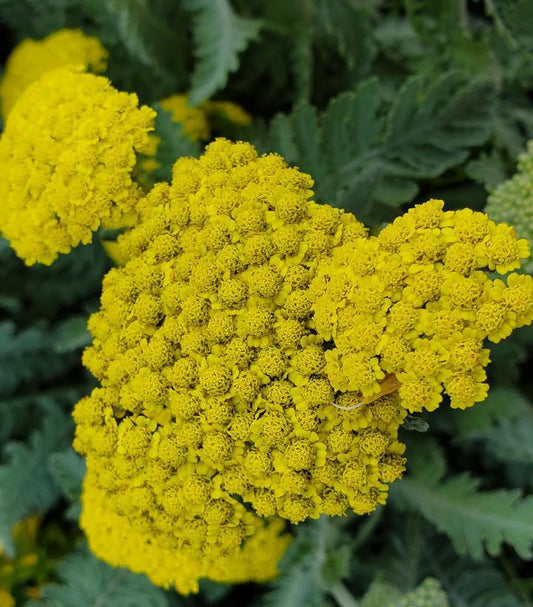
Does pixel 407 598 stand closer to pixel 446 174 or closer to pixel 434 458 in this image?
pixel 434 458

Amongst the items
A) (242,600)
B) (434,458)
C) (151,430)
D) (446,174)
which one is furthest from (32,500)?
(446,174)

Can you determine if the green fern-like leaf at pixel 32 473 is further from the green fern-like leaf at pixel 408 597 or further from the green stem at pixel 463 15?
the green stem at pixel 463 15

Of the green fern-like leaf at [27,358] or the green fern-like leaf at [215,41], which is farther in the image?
the green fern-like leaf at [27,358]

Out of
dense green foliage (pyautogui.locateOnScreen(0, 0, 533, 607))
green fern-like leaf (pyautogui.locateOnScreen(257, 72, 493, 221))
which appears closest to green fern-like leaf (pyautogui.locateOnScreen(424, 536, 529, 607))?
dense green foliage (pyautogui.locateOnScreen(0, 0, 533, 607))

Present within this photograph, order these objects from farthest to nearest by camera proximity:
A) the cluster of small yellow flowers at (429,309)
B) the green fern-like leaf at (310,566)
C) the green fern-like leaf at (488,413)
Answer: the green fern-like leaf at (488,413) < the green fern-like leaf at (310,566) < the cluster of small yellow flowers at (429,309)

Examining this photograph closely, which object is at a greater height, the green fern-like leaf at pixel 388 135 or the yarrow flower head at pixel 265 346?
the green fern-like leaf at pixel 388 135

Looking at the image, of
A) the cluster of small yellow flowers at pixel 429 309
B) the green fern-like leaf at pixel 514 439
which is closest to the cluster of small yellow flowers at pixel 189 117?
the cluster of small yellow flowers at pixel 429 309

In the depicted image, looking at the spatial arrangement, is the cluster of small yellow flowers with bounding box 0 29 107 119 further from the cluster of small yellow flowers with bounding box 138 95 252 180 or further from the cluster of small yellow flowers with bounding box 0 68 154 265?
the cluster of small yellow flowers with bounding box 0 68 154 265
